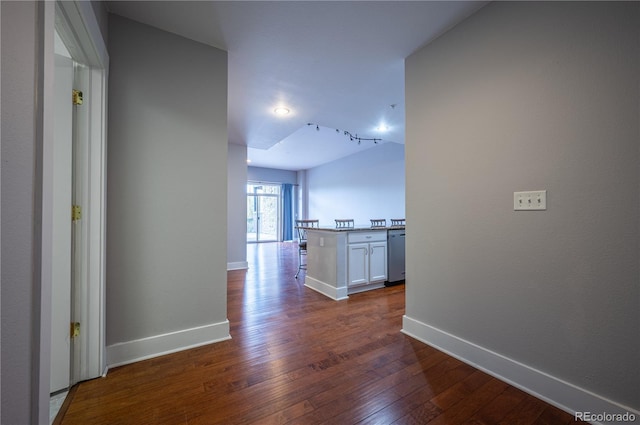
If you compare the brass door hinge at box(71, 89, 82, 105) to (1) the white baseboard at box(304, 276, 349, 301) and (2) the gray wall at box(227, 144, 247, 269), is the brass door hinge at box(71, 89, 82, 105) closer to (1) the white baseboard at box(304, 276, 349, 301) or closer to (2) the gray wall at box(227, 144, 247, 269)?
(1) the white baseboard at box(304, 276, 349, 301)

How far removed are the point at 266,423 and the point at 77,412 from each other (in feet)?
3.40

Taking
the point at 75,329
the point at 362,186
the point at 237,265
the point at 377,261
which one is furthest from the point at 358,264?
the point at 362,186

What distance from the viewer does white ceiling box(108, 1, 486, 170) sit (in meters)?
1.83

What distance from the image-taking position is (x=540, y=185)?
5.08 feet

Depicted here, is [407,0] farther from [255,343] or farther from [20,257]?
[255,343]

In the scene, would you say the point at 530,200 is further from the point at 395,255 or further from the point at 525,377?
the point at 395,255

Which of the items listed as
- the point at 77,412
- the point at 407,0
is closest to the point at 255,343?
the point at 77,412

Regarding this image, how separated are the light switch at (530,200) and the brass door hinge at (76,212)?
109 inches

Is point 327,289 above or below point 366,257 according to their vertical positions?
below

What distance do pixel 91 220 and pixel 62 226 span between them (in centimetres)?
14

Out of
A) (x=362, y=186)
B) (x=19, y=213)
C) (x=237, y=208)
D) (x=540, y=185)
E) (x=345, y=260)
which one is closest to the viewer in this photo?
(x=19, y=213)

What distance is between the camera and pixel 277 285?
398cm

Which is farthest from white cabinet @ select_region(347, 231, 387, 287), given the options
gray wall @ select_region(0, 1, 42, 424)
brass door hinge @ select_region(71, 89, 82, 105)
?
gray wall @ select_region(0, 1, 42, 424)

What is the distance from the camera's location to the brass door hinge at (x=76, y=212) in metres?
1.62
